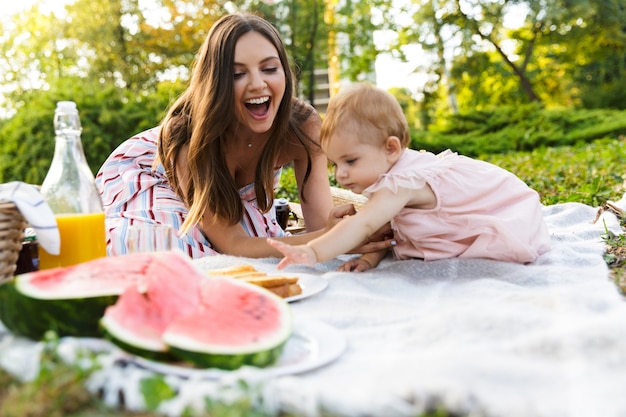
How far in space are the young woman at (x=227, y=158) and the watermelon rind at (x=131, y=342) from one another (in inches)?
63.8

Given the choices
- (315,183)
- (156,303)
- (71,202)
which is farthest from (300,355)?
(315,183)

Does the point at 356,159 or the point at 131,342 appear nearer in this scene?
the point at 131,342

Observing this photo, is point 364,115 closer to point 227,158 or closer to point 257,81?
point 257,81

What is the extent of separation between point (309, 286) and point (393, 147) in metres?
0.74

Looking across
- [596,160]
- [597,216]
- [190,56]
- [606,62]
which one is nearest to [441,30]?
[606,62]

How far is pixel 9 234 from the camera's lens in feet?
6.64

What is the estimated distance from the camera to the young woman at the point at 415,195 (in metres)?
2.63

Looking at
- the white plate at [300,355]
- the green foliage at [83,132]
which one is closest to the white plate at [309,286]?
the white plate at [300,355]

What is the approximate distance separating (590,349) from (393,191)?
4.33 feet

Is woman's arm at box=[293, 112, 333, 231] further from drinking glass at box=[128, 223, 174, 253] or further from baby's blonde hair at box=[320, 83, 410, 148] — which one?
drinking glass at box=[128, 223, 174, 253]

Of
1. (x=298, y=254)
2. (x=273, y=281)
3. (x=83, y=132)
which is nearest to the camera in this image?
(x=273, y=281)

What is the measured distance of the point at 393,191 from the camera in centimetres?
262

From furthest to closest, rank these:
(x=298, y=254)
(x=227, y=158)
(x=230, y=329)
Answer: (x=227, y=158)
(x=298, y=254)
(x=230, y=329)

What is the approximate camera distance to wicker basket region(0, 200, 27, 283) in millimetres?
1970
